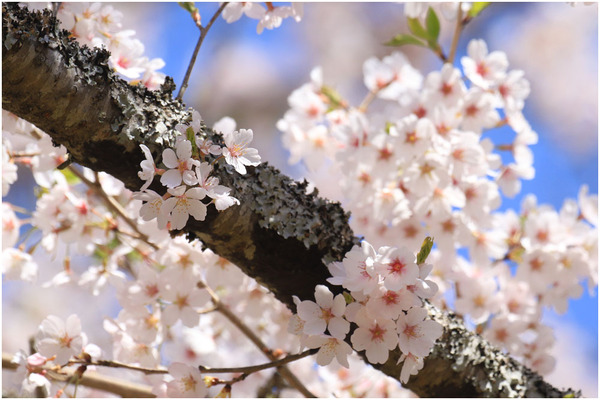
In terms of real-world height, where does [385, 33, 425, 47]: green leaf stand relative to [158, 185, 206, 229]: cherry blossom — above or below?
above

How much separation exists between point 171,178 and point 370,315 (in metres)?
0.33

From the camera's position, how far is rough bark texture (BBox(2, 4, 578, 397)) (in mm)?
786

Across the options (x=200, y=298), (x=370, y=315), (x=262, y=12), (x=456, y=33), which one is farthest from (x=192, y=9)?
(x=456, y=33)

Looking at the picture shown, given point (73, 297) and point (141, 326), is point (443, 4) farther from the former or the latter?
point (73, 297)

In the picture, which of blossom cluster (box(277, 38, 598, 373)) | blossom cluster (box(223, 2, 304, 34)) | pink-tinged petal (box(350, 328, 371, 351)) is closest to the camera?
pink-tinged petal (box(350, 328, 371, 351))

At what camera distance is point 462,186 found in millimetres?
1493

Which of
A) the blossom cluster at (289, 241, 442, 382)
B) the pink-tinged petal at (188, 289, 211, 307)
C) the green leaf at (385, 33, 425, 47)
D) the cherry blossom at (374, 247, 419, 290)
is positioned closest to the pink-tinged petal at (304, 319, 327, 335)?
the blossom cluster at (289, 241, 442, 382)

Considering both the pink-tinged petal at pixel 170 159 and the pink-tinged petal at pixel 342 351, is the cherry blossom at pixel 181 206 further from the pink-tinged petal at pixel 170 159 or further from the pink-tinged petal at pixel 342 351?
the pink-tinged petal at pixel 342 351

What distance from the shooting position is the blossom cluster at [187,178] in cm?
73

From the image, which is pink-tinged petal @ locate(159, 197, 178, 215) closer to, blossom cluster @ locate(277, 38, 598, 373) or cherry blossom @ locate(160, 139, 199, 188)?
→ cherry blossom @ locate(160, 139, 199, 188)

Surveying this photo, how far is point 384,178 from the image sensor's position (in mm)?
1490

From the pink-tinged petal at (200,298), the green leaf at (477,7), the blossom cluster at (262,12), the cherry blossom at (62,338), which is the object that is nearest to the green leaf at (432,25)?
the green leaf at (477,7)

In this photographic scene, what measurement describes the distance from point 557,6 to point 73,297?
12.3 feet

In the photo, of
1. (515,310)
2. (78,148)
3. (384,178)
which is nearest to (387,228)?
(384,178)
